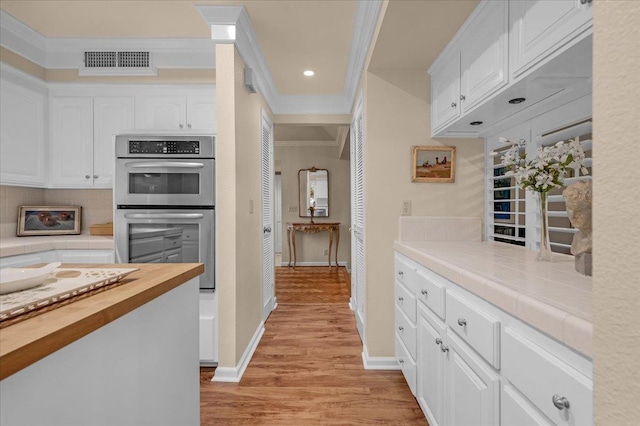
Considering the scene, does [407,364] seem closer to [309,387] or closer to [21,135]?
[309,387]

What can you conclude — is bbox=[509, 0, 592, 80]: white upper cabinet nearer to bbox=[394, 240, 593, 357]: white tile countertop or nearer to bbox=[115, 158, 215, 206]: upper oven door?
bbox=[394, 240, 593, 357]: white tile countertop

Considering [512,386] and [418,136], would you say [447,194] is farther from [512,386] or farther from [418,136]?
[512,386]

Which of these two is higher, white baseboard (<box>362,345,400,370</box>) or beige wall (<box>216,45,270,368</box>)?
beige wall (<box>216,45,270,368</box>)

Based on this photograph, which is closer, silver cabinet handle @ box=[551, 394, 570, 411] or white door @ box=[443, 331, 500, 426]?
silver cabinet handle @ box=[551, 394, 570, 411]

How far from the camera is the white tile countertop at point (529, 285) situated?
741mm

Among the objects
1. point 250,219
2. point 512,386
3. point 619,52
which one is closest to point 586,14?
point 619,52

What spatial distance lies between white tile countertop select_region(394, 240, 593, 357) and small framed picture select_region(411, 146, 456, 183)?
2.49ft

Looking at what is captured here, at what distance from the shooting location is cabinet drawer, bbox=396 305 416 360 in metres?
1.91

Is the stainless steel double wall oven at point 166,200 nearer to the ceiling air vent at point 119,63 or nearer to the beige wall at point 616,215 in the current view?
the ceiling air vent at point 119,63

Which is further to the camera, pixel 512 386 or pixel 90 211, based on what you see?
pixel 90 211

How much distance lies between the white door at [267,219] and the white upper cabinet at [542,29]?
2367 mm

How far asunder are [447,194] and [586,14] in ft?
4.89

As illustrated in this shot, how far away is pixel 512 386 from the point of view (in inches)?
37.9

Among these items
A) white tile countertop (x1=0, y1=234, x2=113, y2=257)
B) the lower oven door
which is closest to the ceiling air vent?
the lower oven door
